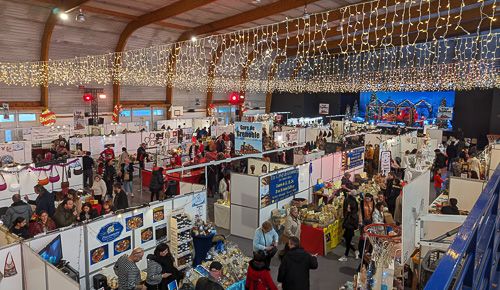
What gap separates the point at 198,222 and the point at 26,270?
3120mm

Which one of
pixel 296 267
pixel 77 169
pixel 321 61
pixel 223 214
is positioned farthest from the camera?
pixel 321 61

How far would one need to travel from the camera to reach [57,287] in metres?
4.39

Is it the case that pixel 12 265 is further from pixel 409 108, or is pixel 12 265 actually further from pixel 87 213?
pixel 409 108

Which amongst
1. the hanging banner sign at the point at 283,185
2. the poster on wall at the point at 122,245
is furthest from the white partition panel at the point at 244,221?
the poster on wall at the point at 122,245

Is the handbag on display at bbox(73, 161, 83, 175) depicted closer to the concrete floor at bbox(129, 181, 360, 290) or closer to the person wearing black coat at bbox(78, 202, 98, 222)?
the person wearing black coat at bbox(78, 202, 98, 222)

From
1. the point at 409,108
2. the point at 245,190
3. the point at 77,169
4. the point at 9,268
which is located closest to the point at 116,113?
the point at 77,169

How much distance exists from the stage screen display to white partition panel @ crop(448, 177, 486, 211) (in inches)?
720

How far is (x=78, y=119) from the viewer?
64.6ft

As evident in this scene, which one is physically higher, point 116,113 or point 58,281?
point 116,113

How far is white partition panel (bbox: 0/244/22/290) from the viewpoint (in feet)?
15.9

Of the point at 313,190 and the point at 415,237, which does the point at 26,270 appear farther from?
the point at 313,190

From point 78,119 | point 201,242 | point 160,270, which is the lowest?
point 201,242

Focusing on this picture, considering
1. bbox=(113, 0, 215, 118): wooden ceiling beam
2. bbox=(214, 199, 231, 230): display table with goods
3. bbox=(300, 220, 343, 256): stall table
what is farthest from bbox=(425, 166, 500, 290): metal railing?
bbox=(113, 0, 215, 118): wooden ceiling beam

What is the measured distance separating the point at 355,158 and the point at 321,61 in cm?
1633
